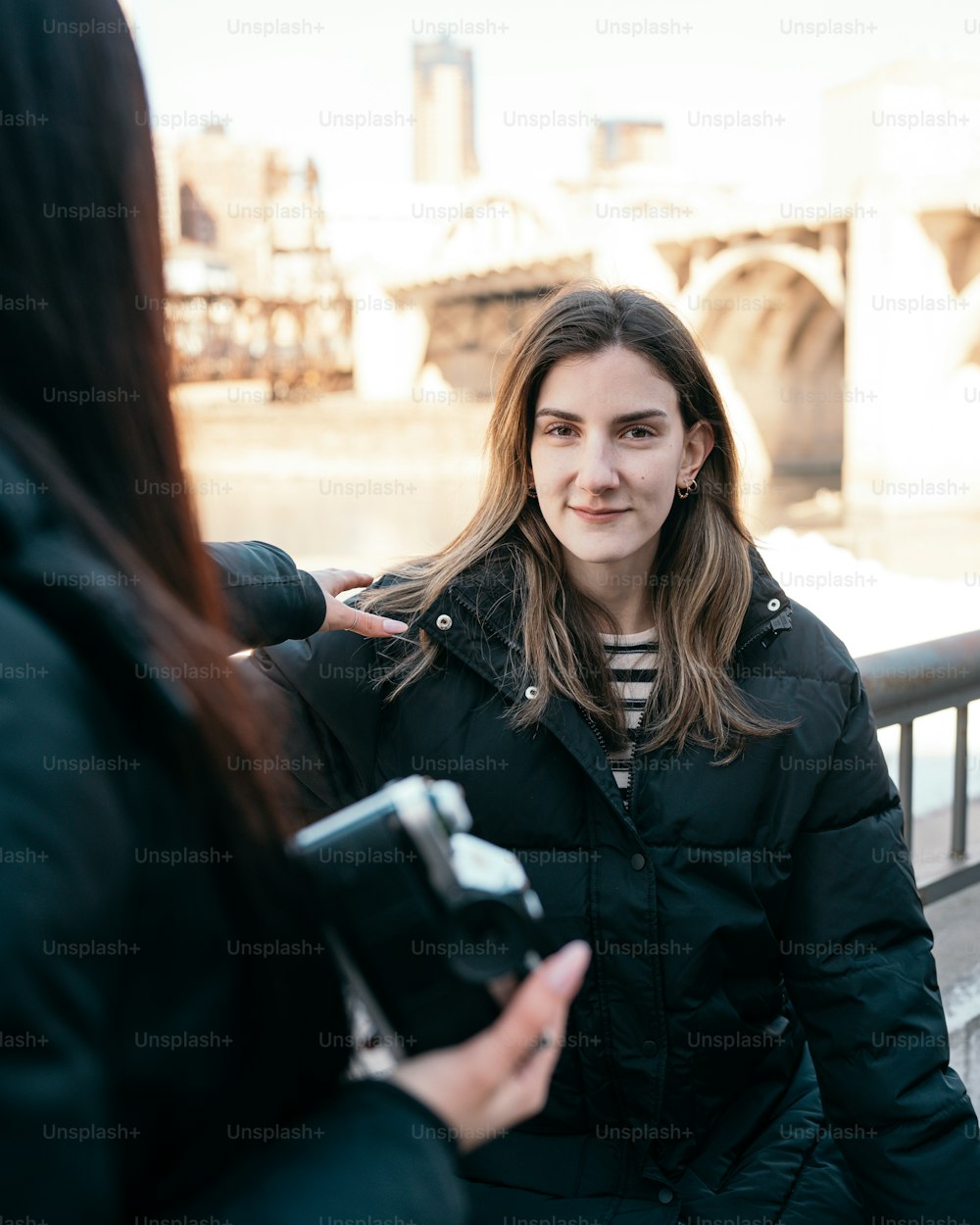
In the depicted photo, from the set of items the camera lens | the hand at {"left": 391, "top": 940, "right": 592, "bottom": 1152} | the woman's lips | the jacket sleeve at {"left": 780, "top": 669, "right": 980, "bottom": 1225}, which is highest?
the woman's lips

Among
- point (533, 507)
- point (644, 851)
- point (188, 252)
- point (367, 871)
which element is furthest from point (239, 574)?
point (188, 252)

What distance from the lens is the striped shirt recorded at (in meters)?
2.24

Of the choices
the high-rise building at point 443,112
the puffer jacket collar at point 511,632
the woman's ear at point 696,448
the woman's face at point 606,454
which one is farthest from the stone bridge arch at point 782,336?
the high-rise building at point 443,112

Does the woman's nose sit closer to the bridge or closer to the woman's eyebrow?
the woman's eyebrow

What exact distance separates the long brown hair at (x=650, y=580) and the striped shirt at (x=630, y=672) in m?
0.03

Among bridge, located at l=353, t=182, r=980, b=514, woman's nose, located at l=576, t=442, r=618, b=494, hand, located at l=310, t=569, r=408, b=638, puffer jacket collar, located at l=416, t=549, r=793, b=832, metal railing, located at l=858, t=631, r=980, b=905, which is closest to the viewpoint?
hand, located at l=310, t=569, r=408, b=638

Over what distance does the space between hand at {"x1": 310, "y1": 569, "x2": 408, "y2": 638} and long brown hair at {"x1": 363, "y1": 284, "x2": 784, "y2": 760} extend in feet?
0.85

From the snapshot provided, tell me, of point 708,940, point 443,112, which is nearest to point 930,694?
point 708,940

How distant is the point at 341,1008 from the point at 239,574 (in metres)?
0.69

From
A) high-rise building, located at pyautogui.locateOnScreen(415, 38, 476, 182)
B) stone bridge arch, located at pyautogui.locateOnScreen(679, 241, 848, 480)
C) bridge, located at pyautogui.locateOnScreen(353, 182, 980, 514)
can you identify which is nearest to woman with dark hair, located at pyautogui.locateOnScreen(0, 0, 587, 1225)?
bridge, located at pyautogui.locateOnScreen(353, 182, 980, 514)

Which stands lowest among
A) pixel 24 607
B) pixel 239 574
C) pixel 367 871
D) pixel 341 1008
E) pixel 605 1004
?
pixel 605 1004

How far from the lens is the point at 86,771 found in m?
0.82

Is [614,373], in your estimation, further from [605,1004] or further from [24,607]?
[24,607]

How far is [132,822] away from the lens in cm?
85
